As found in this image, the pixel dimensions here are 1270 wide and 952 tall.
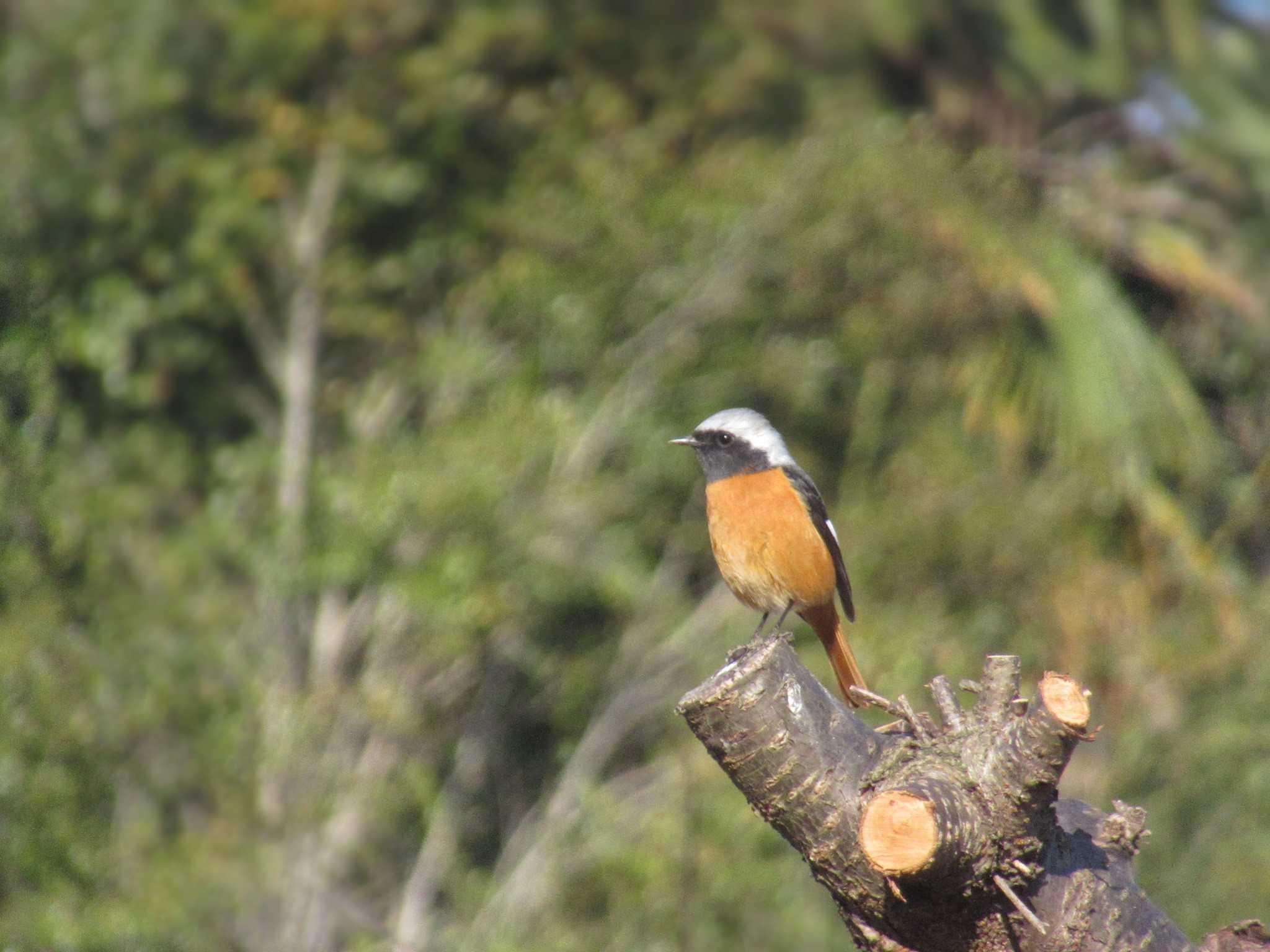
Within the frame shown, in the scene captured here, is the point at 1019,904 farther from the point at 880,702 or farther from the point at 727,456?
the point at 727,456

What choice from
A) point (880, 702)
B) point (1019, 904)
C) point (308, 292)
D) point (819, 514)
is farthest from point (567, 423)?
point (1019, 904)

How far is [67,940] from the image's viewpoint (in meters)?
5.61

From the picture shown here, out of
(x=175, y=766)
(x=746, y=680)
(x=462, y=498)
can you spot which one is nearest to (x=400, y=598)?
(x=462, y=498)

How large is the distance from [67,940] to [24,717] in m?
0.92

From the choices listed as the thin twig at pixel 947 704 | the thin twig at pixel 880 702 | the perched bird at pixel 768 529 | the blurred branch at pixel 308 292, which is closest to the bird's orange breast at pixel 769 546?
the perched bird at pixel 768 529

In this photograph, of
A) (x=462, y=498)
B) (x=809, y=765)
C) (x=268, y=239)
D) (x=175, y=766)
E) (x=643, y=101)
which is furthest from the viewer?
(x=643, y=101)

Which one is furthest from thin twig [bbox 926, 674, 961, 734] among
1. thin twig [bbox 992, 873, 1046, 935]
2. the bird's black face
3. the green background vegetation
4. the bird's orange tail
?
the green background vegetation

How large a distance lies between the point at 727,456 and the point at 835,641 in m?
0.81

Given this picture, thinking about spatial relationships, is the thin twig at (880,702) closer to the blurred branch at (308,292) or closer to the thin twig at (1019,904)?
the thin twig at (1019,904)

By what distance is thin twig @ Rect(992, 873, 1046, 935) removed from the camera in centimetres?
261

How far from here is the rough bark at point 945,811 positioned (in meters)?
2.58

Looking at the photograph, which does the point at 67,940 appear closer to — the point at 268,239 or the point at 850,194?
the point at 268,239

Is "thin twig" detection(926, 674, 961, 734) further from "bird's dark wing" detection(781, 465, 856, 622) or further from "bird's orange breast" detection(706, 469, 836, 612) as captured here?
"bird's dark wing" detection(781, 465, 856, 622)

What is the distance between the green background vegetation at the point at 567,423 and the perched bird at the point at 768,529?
1730 millimetres
